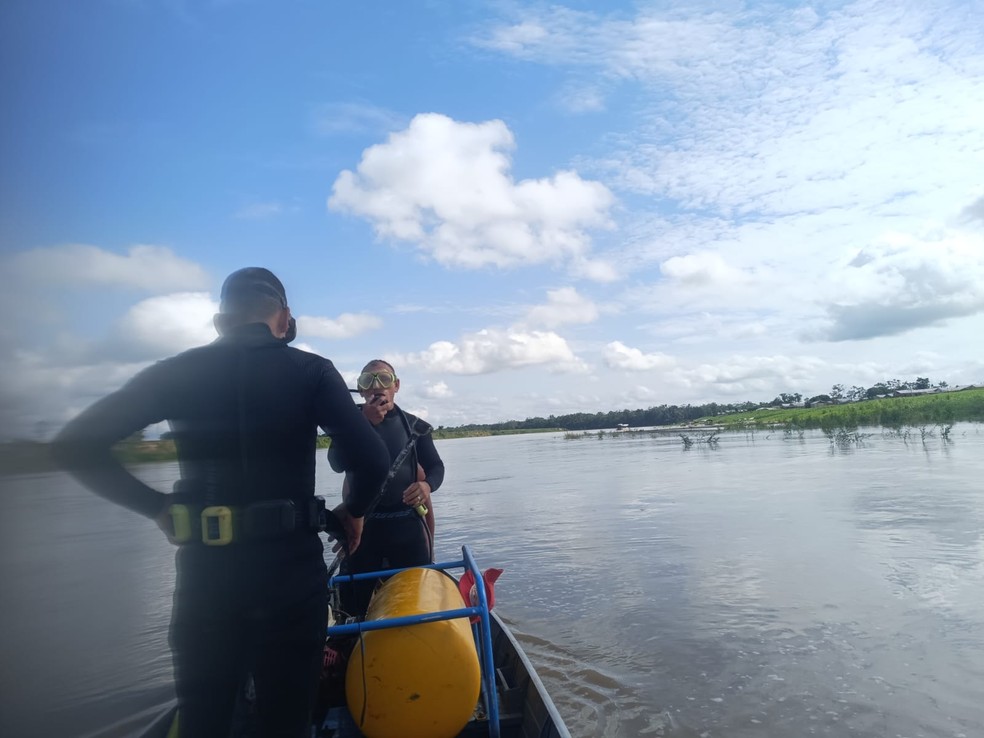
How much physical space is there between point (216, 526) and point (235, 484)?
16 centimetres

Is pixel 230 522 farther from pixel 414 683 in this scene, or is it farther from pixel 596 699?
pixel 596 699

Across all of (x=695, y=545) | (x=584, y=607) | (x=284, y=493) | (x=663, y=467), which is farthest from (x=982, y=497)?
(x=284, y=493)

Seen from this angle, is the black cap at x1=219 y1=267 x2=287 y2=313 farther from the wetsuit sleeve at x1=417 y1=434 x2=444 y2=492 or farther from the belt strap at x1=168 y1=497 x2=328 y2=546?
the wetsuit sleeve at x1=417 y1=434 x2=444 y2=492

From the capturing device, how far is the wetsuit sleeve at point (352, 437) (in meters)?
2.47

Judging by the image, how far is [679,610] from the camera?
912 cm

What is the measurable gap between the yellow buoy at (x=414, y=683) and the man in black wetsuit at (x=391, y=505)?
5.61ft

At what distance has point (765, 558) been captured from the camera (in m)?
11.7

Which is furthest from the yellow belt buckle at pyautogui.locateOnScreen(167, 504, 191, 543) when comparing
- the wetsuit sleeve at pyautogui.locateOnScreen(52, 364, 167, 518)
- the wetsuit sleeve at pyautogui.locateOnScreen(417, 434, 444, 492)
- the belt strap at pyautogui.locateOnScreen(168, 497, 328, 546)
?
the wetsuit sleeve at pyautogui.locateOnScreen(417, 434, 444, 492)

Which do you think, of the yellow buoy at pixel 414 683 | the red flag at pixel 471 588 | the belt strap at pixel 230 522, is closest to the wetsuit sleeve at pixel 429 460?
the red flag at pixel 471 588

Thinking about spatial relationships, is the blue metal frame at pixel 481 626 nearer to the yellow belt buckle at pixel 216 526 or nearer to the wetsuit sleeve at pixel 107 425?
the yellow belt buckle at pixel 216 526

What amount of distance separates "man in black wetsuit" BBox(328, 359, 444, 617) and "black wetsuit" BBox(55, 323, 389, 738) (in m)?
2.54

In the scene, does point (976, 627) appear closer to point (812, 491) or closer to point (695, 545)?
point (695, 545)

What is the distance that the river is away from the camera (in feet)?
18.9

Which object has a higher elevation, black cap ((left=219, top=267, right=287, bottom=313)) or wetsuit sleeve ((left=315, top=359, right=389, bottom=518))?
black cap ((left=219, top=267, right=287, bottom=313))
